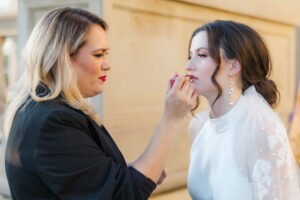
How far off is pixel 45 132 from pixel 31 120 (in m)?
0.09

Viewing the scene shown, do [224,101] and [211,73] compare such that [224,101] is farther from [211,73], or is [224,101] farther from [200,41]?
[200,41]

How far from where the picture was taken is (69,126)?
168 cm

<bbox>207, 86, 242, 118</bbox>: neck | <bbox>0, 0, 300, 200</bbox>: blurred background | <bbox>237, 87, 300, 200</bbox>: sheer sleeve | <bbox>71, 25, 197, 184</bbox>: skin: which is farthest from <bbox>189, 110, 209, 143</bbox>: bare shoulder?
<bbox>71, 25, 197, 184</bbox>: skin

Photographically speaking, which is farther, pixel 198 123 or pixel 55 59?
pixel 198 123

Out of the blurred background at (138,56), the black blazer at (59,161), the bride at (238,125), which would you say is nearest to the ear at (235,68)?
the bride at (238,125)

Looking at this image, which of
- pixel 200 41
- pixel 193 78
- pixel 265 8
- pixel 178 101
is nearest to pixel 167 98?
pixel 178 101

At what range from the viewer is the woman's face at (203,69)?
2.24 metres

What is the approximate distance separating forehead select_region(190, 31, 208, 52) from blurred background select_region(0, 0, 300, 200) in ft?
4.25

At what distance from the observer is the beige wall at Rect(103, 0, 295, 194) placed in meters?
3.59

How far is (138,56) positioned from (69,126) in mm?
2259

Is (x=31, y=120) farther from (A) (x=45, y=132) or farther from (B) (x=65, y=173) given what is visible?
(B) (x=65, y=173)

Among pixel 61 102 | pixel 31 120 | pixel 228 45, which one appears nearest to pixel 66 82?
pixel 61 102

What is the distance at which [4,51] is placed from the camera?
4.46 meters

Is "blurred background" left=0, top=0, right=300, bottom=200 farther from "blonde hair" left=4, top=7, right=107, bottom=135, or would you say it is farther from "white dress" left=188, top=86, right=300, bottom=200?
"blonde hair" left=4, top=7, right=107, bottom=135
